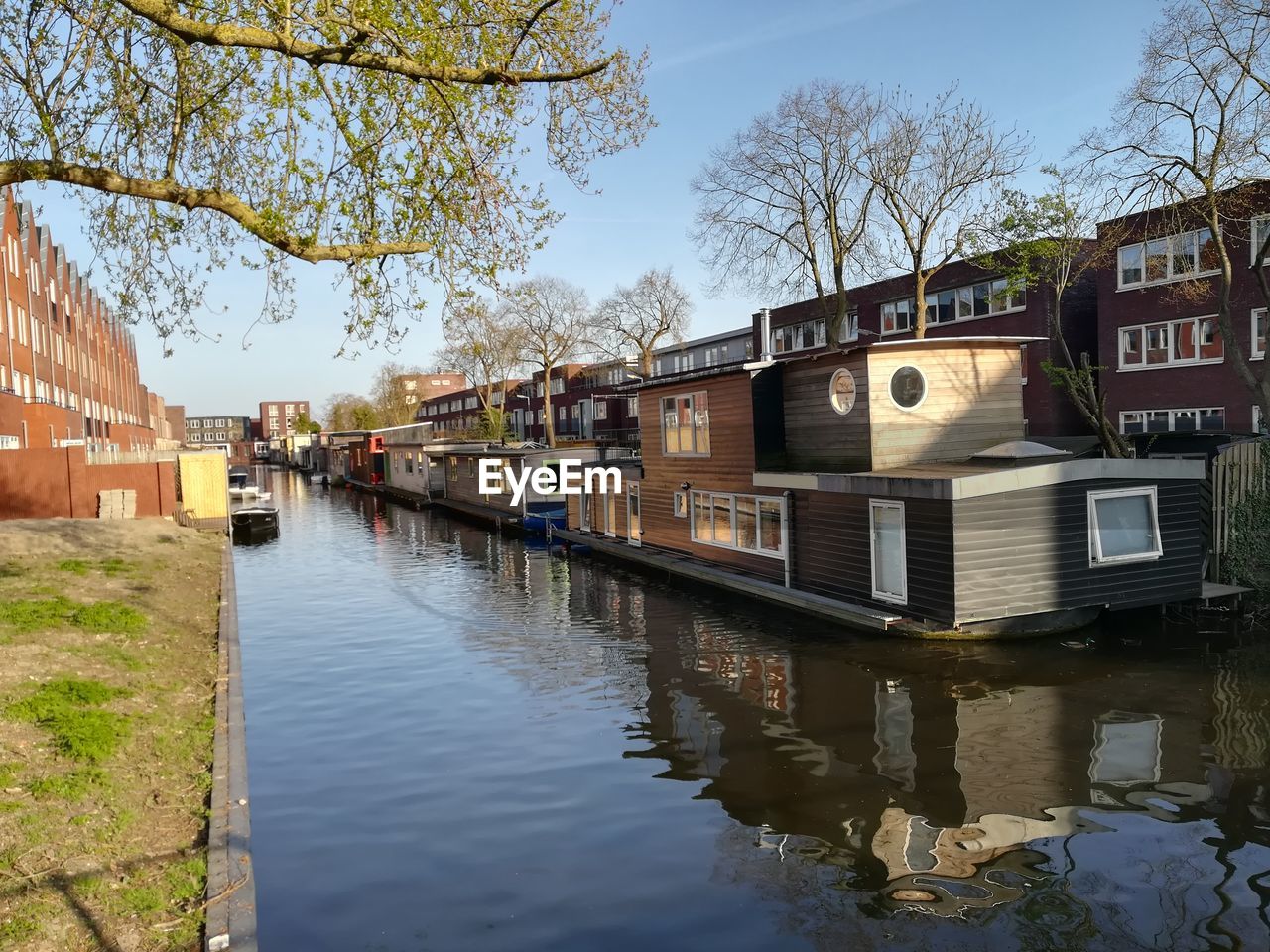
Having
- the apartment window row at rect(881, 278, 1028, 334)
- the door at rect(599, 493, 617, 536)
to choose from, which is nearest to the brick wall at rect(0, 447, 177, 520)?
the door at rect(599, 493, 617, 536)

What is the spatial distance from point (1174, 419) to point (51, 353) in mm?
59462

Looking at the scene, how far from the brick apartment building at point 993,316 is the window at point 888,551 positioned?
22.4 meters

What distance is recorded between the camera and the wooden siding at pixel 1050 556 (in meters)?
16.5

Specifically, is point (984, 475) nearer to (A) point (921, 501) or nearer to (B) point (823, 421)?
(A) point (921, 501)

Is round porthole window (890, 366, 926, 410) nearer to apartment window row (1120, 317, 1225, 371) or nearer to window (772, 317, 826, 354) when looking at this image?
apartment window row (1120, 317, 1225, 371)

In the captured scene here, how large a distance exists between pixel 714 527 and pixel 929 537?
854 cm

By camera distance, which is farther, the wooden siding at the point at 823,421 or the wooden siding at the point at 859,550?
the wooden siding at the point at 823,421

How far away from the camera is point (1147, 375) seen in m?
36.8

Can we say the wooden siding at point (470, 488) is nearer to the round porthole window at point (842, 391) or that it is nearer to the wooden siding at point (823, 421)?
the wooden siding at point (823, 421)

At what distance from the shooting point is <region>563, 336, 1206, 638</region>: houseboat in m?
16.7

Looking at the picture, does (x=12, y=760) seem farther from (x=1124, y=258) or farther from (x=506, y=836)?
(x=1124, y=258)

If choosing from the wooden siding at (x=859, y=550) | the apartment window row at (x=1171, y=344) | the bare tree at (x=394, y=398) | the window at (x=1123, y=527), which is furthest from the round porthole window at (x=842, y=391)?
the bare tree at (x=394, y=398)

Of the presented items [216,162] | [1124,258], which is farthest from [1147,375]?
[216,162]

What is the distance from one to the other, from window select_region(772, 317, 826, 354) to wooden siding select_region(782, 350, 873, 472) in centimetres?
3303
